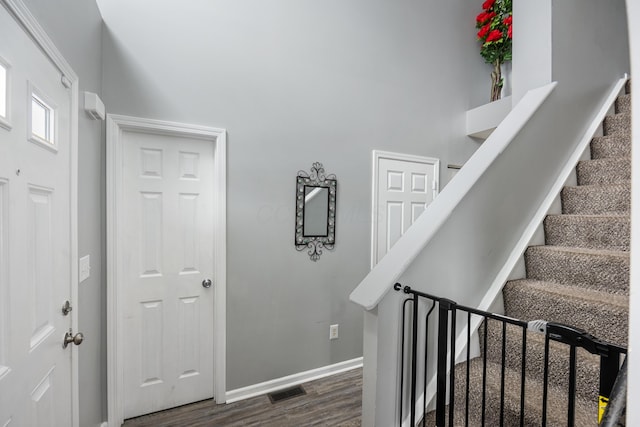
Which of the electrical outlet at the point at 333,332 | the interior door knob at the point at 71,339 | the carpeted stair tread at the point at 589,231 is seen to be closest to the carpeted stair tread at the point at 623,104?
the carpeted stair tread at the point at 589,231

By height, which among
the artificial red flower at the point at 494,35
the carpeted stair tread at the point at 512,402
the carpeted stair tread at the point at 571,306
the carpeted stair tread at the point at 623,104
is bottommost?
the carpeted stair tread at the point at 512,402

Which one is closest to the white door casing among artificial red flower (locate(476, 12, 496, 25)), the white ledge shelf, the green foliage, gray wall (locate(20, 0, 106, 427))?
the white ledge shelf

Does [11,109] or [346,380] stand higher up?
[11,109]

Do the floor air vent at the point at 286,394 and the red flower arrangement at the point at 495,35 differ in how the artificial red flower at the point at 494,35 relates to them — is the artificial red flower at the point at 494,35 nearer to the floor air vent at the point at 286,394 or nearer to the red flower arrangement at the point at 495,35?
the red flower arrangement at the point at 495,35

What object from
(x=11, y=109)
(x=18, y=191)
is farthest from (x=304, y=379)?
(x=11, y=109)

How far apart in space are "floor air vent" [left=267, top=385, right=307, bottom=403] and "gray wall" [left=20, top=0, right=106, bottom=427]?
3.63ft

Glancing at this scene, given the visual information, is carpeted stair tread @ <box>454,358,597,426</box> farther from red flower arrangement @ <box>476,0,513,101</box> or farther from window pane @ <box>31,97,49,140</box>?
red flower arrangement @ <box>476,0,513,101</box>

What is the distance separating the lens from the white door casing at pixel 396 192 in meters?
2.83

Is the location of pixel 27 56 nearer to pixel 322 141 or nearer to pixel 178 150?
pixel 178 150

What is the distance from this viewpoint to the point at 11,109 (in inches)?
37.3

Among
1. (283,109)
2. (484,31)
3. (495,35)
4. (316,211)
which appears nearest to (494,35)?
(495,35)

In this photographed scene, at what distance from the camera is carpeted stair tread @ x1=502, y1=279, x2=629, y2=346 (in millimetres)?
1219

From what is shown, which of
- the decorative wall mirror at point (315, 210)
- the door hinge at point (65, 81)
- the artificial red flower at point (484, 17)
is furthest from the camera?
the artificial red flower at point (484, 17)

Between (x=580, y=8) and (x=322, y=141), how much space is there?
6.53 ft
